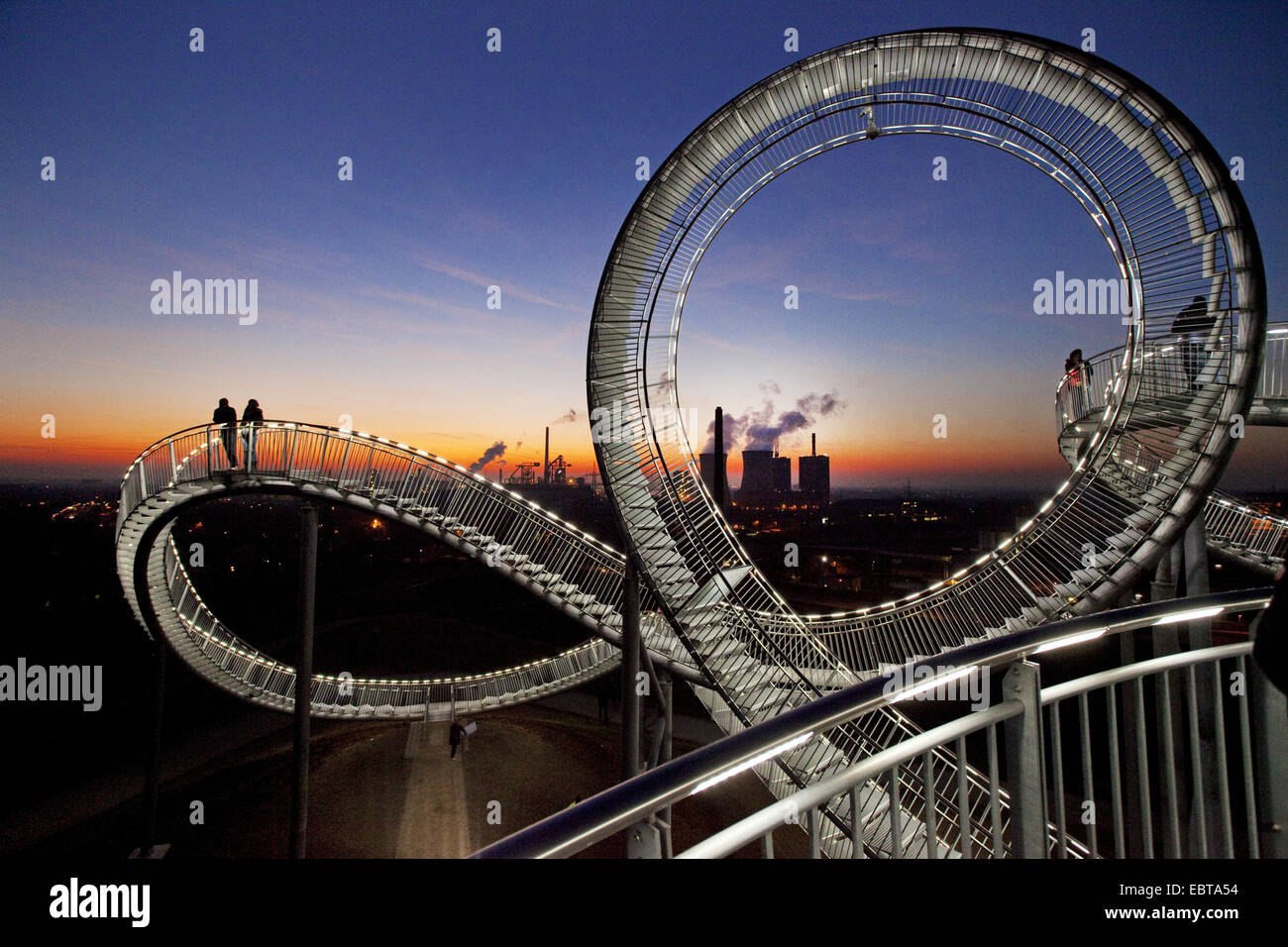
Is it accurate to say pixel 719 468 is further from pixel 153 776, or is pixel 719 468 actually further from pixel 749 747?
pixel 749 747

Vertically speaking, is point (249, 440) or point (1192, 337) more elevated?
point (1192, 337)

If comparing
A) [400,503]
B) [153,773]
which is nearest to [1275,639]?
[400,503]

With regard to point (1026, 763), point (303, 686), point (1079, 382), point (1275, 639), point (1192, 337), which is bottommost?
point (303, 686)

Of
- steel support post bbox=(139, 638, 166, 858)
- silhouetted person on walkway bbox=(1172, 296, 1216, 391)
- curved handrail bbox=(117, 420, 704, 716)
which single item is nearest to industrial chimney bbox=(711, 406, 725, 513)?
curved handrail bbox=(117, 420, 704, 716)

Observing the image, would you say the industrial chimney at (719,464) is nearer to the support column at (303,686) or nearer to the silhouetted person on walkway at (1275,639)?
the support column at (303,686)

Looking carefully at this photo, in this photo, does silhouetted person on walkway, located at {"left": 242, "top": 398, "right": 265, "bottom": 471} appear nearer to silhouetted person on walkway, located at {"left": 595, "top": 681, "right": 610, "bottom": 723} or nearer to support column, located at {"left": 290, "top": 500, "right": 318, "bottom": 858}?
support column, located at {"left": 290, "top": 500, "right": 318, "bottom": 858}

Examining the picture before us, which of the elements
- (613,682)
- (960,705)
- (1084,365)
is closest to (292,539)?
(613,682)

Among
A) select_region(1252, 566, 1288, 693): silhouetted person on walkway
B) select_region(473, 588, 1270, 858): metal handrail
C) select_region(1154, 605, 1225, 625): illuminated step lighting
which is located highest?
select_region(1252, 566, 1288, 693): silhouetted person on walkway
